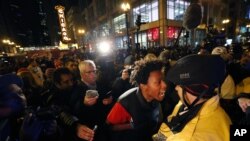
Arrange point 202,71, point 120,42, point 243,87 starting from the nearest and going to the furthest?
point 202,71
point 243,87
point 120,42

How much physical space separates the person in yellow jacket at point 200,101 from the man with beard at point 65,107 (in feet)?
3.00

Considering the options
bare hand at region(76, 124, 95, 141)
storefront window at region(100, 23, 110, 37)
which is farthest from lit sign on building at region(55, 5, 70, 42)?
Result: bare hand at region(76, 124, 95, 141)

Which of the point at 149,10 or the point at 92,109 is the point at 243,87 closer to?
the point at 92,109

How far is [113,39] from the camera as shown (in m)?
44.0

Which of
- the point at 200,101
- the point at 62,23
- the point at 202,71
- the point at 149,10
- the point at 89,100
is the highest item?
the point at 149,10

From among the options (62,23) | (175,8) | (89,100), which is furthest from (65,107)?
(175,8)

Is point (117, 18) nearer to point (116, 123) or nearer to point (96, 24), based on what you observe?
point (96, 24)

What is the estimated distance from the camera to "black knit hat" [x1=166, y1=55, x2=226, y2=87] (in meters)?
1.67

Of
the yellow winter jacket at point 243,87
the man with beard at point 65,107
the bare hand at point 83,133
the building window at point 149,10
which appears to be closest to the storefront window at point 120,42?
the building window at point 149,10

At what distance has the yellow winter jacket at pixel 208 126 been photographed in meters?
1.42

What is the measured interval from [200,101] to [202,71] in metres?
0.27

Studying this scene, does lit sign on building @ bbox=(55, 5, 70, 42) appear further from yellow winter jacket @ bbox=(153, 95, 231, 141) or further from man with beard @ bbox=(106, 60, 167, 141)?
yellow winter jacket @ bbox=(153, 95, 231, 141)

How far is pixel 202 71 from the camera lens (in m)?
1.68

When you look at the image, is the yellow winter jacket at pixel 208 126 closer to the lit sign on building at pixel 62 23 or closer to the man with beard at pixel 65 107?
the man with beard at pixel 65 107
